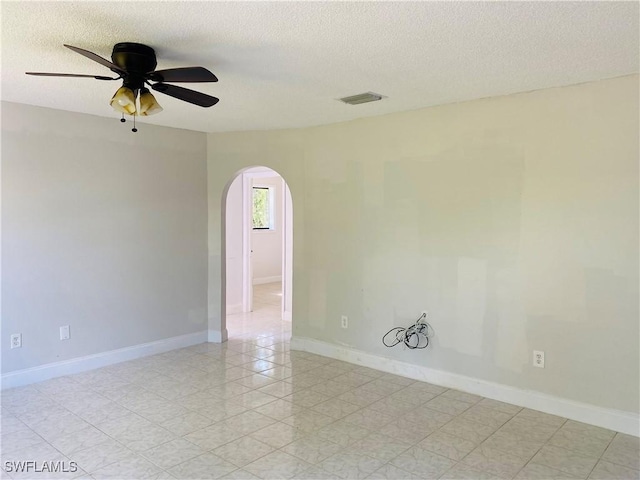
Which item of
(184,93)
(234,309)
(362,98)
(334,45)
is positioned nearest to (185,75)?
(184,93)

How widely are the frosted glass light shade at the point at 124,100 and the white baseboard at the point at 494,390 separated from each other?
307 centimetres

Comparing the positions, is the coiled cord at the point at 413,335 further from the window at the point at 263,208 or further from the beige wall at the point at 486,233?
the window at the point at 263,208

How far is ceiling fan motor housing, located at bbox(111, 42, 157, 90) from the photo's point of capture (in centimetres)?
248

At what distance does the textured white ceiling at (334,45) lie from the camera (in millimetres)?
2115

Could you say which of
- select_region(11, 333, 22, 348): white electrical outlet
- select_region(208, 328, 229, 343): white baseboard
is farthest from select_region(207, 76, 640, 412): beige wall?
select_region(11, 333, 22, 348): white electrical outlet

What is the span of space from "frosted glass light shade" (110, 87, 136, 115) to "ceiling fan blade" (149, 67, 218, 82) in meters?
0.16

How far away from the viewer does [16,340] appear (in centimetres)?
395

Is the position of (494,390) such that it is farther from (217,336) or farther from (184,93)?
(184,93)

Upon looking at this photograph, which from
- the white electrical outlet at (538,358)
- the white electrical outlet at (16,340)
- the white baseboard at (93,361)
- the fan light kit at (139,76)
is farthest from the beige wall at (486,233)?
the white electrical outlet at (16,340)

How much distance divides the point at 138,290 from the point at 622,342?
4.20m

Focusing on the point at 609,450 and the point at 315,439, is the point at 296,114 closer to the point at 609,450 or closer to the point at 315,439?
the point at 315,439

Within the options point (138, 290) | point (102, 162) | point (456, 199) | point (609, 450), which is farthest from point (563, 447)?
point (102, 162)

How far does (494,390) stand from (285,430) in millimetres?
1701

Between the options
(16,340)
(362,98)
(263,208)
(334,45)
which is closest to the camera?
(334,45)
